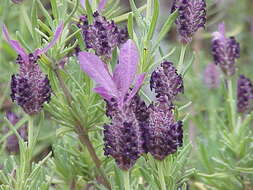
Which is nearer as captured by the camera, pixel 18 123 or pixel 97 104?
pixel 97 104

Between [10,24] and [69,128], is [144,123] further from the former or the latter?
[10,24]

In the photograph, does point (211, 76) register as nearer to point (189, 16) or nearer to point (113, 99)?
point (189, 16)

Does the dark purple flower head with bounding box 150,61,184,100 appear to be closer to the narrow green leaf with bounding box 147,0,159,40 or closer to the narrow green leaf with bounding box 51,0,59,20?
the narrow green leaf with bounding box 147,0,159,40

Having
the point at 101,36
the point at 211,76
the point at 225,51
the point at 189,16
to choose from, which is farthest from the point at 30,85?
the point at 211,76

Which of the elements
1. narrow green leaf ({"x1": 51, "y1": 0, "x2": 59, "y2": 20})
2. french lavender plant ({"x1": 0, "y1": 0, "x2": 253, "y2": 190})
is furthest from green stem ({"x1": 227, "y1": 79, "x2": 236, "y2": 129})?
narrow green leaf ({"x1": 51, "y1": 0, "x2": 59, "y2": 20})

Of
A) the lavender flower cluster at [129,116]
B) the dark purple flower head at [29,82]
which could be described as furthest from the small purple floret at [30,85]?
the lavender flower cluster at [129,116]

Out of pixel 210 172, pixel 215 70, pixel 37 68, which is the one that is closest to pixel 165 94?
pixel 37 68

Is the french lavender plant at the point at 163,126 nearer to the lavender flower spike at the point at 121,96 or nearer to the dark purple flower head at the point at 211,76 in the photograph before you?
the lavender flower spike at the point at 121,96

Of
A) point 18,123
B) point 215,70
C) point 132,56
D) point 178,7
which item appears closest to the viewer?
point 132,56
